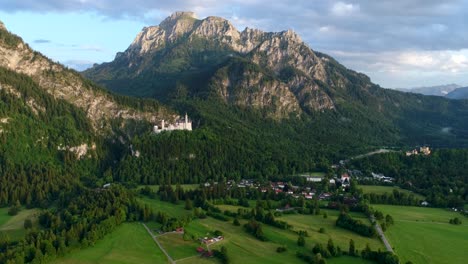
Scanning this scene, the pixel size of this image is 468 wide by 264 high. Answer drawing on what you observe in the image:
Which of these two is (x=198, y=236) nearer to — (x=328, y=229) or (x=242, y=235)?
(x=242, y=235)

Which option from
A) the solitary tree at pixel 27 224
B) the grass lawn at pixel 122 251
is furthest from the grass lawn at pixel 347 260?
the solitary tree at pixel 27 224

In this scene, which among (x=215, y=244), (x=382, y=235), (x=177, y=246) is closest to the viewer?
(x=177, y=246)

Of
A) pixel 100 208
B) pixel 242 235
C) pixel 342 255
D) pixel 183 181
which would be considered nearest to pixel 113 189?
pixel 100 208

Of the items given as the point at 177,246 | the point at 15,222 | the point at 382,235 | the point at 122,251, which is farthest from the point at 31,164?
the point at 382,235

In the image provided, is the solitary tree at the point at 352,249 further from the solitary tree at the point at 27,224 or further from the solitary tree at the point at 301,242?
the solitary tree at the point at 27,224

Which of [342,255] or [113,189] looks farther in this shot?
[113,189]

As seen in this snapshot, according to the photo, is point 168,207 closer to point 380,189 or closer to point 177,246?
point 177,246

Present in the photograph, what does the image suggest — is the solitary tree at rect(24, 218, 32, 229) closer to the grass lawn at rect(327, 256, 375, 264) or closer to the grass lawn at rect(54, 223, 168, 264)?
the grass lawn at rect(54, 223, 168, 264)
